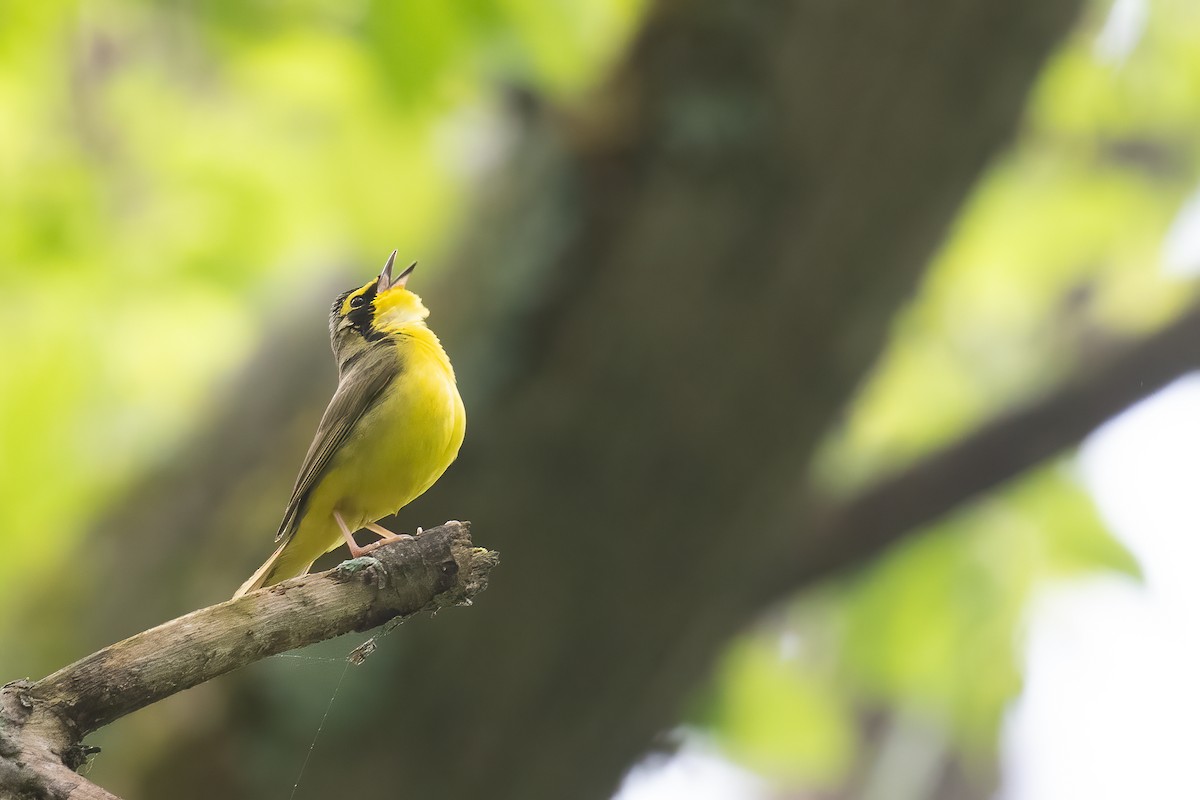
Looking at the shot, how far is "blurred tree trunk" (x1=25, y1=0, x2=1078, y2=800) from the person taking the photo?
5.49 meters

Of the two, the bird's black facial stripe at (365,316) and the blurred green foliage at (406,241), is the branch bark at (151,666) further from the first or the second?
the blurred green foliage at (406,241)

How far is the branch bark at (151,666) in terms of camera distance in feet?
3.55

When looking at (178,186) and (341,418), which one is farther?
(178,186)

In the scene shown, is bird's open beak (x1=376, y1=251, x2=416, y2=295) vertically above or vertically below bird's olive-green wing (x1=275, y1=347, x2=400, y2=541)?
above

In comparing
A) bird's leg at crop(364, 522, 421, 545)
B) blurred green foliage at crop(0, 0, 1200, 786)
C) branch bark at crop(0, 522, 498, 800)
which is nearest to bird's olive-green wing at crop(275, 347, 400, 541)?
bird's leg at crop(364, 522, 421, 545)

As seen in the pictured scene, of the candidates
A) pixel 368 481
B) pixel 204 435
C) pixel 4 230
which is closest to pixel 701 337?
pixel 204 435

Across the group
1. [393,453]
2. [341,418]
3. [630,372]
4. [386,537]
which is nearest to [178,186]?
[630,372]

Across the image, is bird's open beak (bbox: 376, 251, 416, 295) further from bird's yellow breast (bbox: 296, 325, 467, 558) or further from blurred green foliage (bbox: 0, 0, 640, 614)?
blurred green foliage (bbox: 0, 0, 640, 614)

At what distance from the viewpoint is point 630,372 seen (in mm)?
5836

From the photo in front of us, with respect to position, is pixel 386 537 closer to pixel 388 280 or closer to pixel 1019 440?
pixel 388 280

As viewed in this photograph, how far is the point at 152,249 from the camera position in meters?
7.14

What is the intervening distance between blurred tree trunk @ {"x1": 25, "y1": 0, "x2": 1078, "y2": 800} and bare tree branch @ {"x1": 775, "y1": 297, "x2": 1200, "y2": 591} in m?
0.84

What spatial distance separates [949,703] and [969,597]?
0.78 metres

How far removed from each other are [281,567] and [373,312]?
47cm
